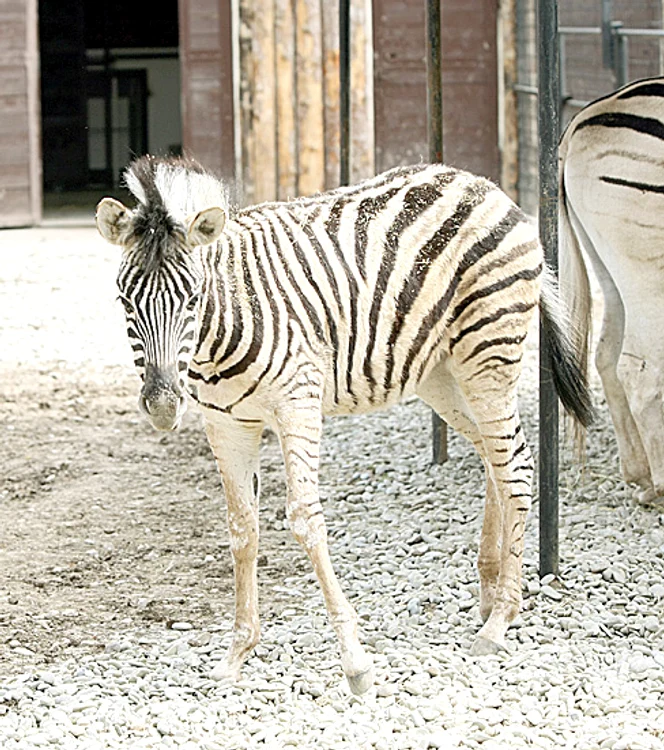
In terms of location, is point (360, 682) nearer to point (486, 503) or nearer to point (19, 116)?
point (486, 503)

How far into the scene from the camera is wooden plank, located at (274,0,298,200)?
11.8 metres

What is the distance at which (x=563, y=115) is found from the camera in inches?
449

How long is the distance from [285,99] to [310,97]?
0.73 ft

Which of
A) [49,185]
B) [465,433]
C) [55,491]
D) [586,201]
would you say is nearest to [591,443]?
[586,201]

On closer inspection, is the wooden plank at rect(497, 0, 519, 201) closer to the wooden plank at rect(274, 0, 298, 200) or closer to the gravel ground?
the wooden plank at rect(274, 0, 298, 200)

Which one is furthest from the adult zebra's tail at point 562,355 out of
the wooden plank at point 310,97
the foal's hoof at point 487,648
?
the wooden plank at point 310,97

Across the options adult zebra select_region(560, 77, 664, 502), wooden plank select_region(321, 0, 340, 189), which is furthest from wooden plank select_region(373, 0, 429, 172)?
adult zebra select_region(560, 77, 664, 502)

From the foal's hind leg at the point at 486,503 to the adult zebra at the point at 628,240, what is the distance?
1020mm

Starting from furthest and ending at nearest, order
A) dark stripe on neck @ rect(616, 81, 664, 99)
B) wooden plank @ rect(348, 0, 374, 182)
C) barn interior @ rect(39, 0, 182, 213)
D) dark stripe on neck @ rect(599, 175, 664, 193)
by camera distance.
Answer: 1. barn interior @ rect(39, 0, 182, 213)
2. wooden plank @ rect(348, 0, 374, 182)
3. dark stripe on neck @ rect(616, 81, 664, 99)
4. dark stripe on neck @ rect(599, 175, 664, 193)

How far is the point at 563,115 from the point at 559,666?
818 centimetres

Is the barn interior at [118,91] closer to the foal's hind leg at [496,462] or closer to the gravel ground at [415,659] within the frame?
the gravel ground at [415,659]

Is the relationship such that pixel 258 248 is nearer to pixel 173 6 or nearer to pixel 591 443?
pixel 591 443

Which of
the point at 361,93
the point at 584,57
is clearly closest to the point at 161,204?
the point at 584,57

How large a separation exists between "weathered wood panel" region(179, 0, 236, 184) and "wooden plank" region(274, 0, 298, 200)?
0.51m
